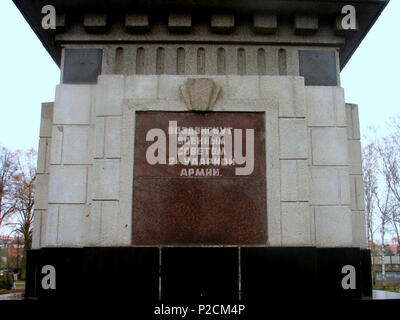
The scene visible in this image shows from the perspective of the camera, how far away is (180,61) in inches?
347

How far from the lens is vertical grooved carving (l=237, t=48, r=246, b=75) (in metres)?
8.80

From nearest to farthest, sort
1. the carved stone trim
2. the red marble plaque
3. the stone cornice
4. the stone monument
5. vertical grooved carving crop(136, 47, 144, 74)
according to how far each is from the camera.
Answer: the stone monument < the red marble plaque < the carved stone trim < the stone cornice < vertical grooved carving crop(136, 47, 144, 74)

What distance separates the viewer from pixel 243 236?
301 inches

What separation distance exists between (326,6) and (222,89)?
9.25 ft

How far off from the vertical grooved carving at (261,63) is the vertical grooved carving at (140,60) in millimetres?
2494

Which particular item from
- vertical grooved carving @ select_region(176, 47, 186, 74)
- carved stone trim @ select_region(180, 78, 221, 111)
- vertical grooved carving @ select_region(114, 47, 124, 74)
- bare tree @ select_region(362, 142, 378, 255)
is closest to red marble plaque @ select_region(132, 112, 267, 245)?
carved stone trim @ select_region(180, 78, 221, 111)

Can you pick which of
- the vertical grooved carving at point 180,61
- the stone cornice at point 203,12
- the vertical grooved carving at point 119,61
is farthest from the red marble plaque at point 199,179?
the stone cornice at point 203,12

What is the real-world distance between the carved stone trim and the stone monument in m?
0.03

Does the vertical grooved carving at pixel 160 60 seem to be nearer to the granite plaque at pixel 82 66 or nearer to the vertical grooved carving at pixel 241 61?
the granite plaque at pixel 82 66

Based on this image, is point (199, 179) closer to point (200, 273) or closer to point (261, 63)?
point (200, 273)

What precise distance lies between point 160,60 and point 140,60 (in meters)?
0.43

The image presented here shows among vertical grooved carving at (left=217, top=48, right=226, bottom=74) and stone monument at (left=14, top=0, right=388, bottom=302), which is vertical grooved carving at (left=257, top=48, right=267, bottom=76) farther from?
vertical grooved carving at (left=217, top=48, right=226, bottom=74)

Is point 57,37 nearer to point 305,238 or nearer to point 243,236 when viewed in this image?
point 243,236
